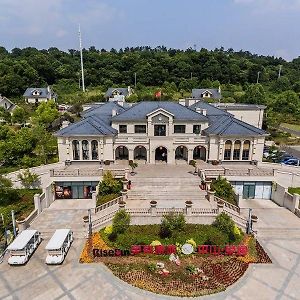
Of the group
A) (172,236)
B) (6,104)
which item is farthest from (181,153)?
(6,104)

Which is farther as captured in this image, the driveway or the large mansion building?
the large mansion building

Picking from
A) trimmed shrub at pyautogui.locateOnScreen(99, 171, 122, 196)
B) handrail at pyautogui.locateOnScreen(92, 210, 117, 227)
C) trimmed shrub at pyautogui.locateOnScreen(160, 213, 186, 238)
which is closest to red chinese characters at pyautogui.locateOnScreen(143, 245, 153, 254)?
trimmed shrub at pyautogui.locateOnScreen(160, 213, 186, 238)

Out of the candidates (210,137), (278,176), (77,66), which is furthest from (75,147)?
(77,66)

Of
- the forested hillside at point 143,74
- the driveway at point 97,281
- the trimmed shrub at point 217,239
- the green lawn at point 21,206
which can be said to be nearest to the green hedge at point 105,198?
the driveway at point 97,281

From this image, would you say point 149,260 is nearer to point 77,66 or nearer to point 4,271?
point 4,271

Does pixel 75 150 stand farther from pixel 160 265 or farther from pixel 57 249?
pixel 160 265

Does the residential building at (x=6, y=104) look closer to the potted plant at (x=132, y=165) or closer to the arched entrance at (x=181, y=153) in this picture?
the potted plant at (x=132, y=165)

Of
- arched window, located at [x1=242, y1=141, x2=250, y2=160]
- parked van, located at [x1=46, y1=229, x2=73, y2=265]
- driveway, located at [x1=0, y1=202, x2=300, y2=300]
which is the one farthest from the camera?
arched window, located at [x1=242, y1=141, x2=250, y2=160]

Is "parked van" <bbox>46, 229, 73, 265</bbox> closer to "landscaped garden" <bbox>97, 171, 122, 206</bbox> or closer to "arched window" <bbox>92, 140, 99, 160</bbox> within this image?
"landscaped garden" <bbox>97, 171, 122, 206</bbox>
